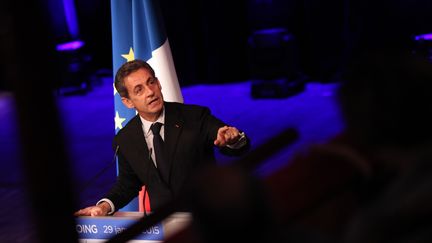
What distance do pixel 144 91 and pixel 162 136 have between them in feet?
0.73

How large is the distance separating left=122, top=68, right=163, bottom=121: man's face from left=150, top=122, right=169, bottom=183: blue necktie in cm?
7

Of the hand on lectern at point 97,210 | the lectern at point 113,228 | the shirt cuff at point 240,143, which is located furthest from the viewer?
the shirt cuff at point 240,143

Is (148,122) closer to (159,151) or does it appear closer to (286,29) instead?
(159,151)

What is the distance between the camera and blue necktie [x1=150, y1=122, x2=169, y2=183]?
2.90m

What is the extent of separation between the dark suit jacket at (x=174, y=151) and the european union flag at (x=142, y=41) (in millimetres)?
471

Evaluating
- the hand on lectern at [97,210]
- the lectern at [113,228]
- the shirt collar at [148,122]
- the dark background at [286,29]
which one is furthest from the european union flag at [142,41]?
the dark background at [286,29]

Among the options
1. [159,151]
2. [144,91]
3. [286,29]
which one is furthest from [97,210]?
[286,29]

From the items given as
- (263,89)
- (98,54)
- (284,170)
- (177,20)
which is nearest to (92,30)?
(98,54)

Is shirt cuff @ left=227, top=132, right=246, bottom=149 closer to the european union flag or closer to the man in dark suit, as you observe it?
the man in dark suit

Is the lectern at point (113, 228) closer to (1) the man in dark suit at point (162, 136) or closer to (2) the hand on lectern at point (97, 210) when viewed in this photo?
(2) the hand on lectern at point (97, 210)

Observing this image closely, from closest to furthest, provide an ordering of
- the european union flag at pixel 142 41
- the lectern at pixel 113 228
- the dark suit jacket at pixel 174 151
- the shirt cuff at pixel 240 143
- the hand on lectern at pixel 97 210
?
the lectern at pixel 113 228
the hand on lectern at pixel 97 210
the shirt cuff at pixel 240 143
the dark suit jacket at pixel 174 151
the european union flag at pixel 142 41

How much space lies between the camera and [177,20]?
8867mm

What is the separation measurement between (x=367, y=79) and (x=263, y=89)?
281 inches

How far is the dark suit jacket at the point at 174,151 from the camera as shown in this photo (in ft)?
9.45
